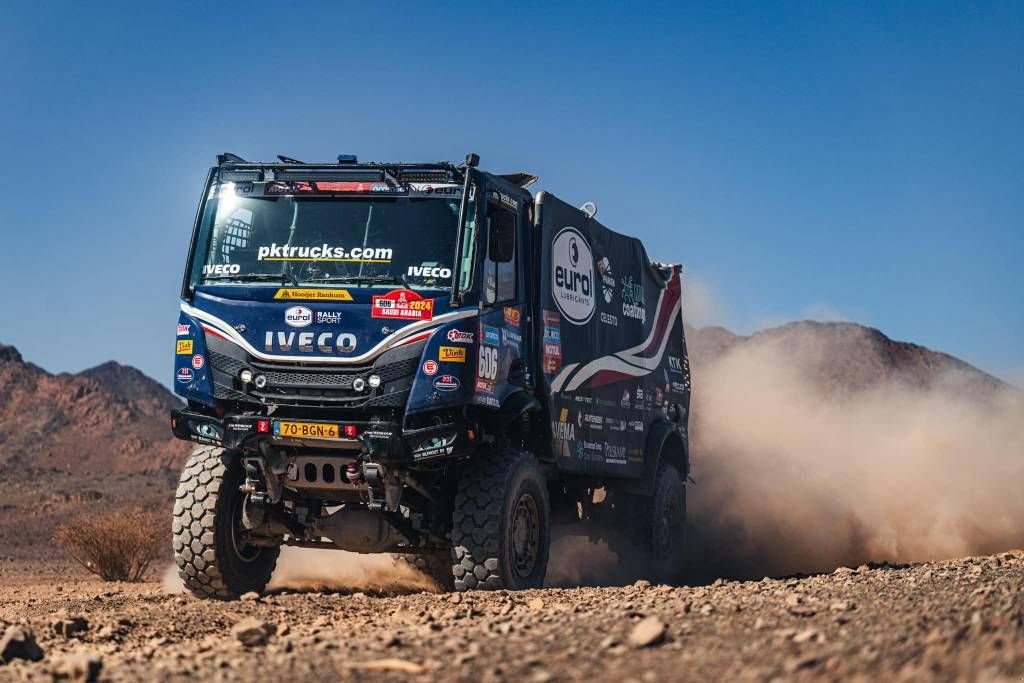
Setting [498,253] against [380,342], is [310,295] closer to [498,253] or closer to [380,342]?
[380,342]

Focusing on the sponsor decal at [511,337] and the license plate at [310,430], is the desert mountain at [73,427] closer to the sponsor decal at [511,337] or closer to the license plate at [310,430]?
the sponsor decal at [511,337]

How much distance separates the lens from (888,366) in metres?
52.7

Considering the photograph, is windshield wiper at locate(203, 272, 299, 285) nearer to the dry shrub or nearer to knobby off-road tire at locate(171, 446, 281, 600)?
knobby off-road tire at locate(171, 446, 281, 600)

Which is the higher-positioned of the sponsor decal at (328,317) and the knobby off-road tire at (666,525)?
the sponsor decal at (328,317)

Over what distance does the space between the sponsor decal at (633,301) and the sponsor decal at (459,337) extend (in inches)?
171

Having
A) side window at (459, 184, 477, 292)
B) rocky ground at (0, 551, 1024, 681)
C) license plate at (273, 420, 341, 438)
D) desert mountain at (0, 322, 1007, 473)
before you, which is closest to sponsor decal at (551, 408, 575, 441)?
rocky ground at (0, 551, 1024, 681)

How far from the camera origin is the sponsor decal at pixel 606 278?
1366cm

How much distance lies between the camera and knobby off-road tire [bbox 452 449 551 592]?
35.0ft

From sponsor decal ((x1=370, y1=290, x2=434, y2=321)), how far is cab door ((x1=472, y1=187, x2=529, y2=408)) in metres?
0.46

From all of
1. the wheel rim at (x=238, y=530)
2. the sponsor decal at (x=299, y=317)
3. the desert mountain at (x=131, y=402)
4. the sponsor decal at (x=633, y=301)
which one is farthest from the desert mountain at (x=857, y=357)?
the sponsor decal at (x=299, y=317)

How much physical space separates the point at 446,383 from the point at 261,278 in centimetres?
180

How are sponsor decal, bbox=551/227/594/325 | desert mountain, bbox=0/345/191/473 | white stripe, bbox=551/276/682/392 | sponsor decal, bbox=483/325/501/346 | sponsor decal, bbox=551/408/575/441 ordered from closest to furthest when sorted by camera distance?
1. sponsor decal, bbox=483/325/501/346
2. sponsor decal, bbox=551/408/575/441
3. sponsor decal, bbox=551/227/594/325
4. white stripe, bbox=551/276/682/392
5. desert mountain, bbox=0/345/191/473

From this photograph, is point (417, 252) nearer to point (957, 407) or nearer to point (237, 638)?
point (237, 638)

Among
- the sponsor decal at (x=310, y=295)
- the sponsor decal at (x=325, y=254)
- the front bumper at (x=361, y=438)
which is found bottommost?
the front bumper at (x=361, y=438)
